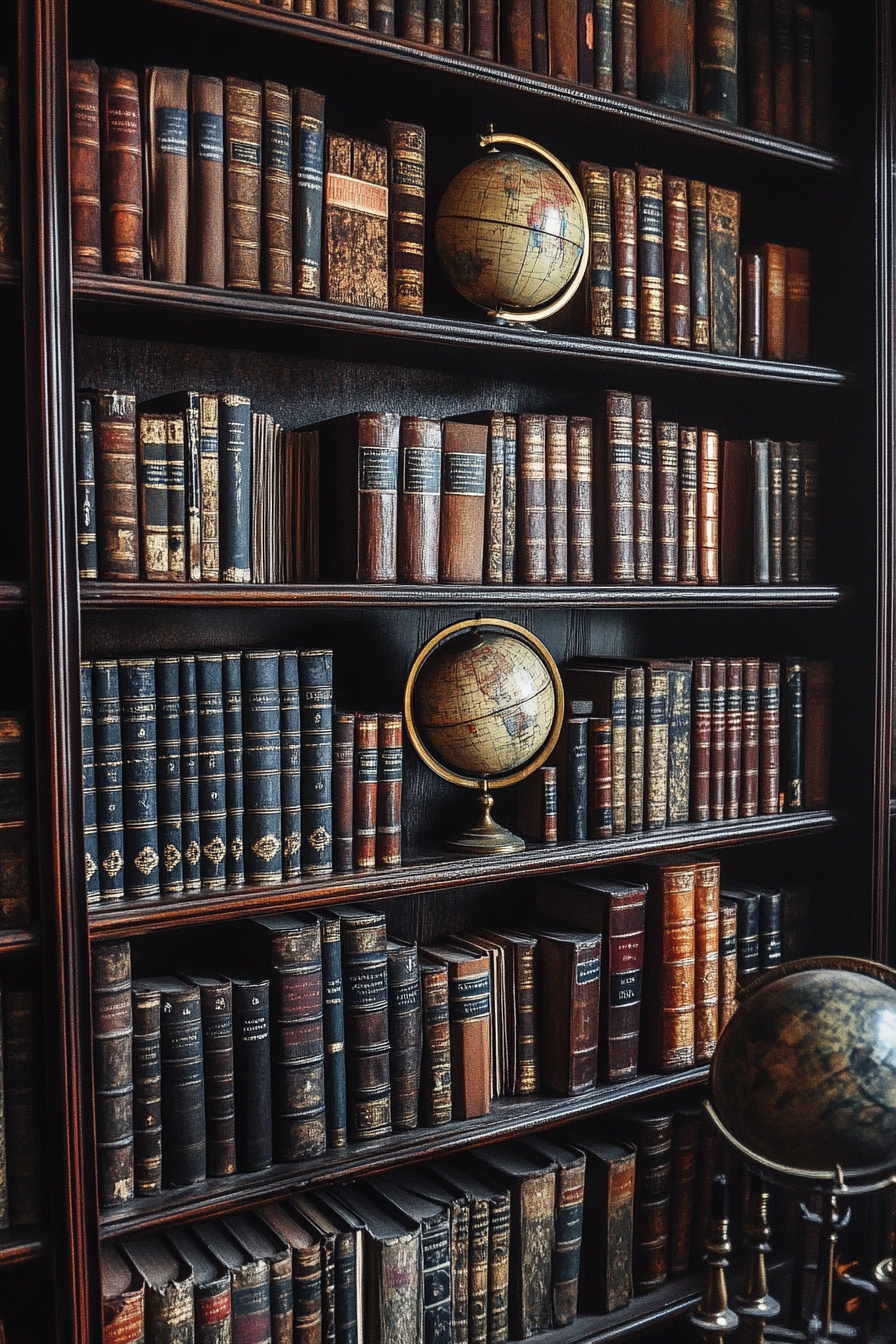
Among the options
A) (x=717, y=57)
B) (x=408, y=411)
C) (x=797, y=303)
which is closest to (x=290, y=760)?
(x=408, y=411)

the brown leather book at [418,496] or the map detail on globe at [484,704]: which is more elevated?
the brown leather book at [418,496]

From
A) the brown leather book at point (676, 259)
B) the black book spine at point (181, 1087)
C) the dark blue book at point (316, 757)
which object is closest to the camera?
the black book spine at point (181, 1087)

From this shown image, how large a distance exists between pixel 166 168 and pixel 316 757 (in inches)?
34.4

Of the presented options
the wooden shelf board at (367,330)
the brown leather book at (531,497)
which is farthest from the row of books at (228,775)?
the wooden shelf board at (367,330)

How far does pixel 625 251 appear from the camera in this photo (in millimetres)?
1993

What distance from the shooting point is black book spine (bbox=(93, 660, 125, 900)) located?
160cm

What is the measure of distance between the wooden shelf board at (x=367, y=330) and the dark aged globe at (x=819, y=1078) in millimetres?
1063

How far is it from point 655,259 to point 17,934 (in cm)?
151

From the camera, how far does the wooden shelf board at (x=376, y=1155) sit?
163cm

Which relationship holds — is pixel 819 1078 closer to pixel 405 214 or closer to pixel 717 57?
pixel 405 214

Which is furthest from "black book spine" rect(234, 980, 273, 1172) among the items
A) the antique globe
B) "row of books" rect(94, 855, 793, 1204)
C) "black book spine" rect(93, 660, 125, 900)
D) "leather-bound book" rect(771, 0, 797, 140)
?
"leather-bound book" rect(771, 0, 797, 140)

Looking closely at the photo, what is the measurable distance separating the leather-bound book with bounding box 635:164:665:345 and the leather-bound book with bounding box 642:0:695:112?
12cm

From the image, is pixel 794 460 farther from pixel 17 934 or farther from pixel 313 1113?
pixel 17 934

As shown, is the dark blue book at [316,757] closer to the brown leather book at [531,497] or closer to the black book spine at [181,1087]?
the black book spine at [181,1087]
